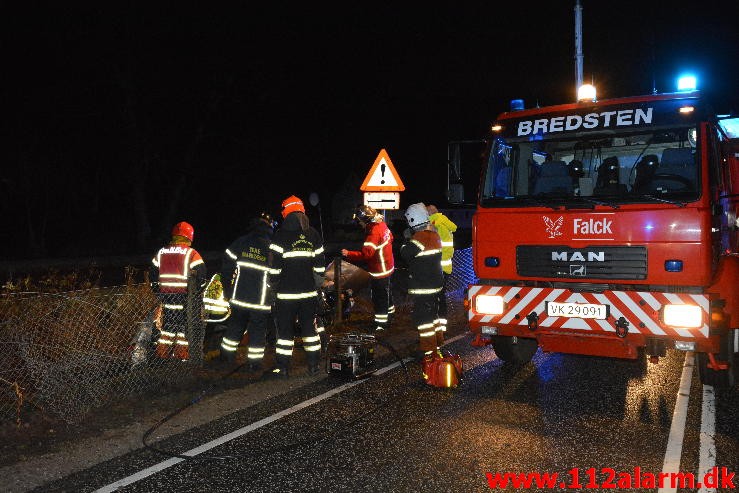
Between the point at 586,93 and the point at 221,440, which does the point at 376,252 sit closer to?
the point at 586,93

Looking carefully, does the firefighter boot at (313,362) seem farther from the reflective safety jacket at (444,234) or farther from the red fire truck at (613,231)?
the reflective safety jacket at (444,234)

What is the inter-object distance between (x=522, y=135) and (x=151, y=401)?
14.8 feet

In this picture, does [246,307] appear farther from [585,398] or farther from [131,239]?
[131,239]

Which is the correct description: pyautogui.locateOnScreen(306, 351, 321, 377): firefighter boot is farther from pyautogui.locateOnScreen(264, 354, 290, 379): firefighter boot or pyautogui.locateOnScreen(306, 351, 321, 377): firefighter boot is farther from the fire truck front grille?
the fire truck front grille

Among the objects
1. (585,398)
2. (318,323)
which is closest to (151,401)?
(318,323)

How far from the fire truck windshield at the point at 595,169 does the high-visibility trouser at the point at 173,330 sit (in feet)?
10.8

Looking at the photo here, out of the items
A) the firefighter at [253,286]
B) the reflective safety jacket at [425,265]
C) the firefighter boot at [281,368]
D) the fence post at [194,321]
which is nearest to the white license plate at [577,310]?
the reflective safety jacket at [425,265]

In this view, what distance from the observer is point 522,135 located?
711cm

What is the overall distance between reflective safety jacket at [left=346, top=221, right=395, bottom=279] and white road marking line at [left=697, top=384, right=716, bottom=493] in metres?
4.41

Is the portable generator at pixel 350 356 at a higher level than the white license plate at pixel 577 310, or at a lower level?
lower

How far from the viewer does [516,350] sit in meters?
7.85

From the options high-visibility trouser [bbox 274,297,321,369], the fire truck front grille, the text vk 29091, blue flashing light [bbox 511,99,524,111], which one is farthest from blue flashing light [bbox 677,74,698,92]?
high-visibility trouser [bbox 274,297,321,369]

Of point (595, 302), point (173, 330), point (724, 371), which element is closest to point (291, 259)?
point (173, 330)

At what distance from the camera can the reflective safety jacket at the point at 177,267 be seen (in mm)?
7266
